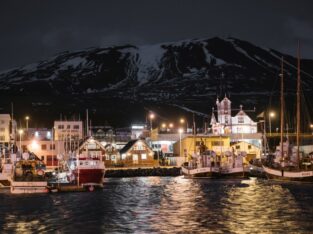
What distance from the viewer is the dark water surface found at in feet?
130

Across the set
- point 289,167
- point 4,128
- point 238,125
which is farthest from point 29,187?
point 238,125

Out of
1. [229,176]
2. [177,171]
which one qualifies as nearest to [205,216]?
[229,176]

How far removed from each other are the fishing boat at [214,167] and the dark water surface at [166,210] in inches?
762

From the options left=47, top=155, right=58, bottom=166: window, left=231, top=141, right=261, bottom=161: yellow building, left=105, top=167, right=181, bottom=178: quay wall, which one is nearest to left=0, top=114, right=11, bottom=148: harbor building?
left=47, top=155, right=58, bottom=166: window

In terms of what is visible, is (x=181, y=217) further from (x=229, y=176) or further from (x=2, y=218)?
(x=229, y=176)

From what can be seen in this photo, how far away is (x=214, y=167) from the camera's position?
300ft

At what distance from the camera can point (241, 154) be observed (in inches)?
3679

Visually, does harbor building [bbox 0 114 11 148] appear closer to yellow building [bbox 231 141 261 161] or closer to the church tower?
yellow building [bbox 231 141 261 161]

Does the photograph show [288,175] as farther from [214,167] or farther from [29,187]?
[29,187]

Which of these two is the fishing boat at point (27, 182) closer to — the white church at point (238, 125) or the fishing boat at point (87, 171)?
the fishing boat at point (87, 171)

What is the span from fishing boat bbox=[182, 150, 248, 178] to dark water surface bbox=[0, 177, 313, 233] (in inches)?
762

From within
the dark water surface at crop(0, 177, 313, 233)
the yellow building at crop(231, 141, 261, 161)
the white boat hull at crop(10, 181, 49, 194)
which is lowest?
the dark water surface at crop(0, 177, 313, 233)

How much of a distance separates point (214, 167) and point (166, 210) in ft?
141

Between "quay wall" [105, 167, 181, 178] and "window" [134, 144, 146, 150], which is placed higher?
"window" [134, 144, 146, 150]
